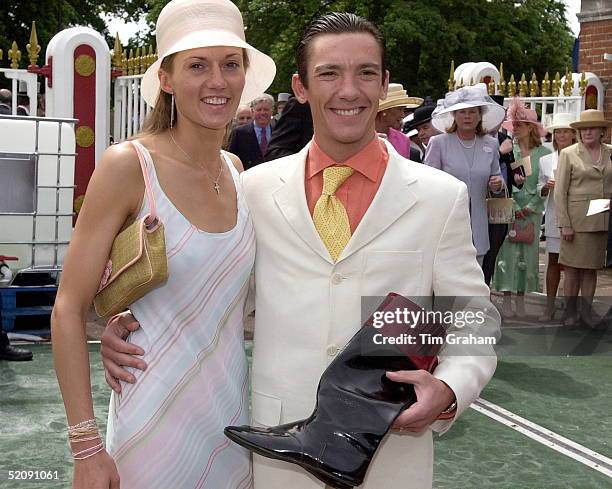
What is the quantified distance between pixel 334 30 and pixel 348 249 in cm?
52

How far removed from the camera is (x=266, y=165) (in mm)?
2295

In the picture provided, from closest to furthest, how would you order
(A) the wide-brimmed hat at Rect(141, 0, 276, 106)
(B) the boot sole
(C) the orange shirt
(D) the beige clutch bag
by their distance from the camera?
1. (B) the boot sole
2. (D) the beige clutch bag
3. (C) the orange shirt
4. (A) the wide-brimmed hat at Rect(141, 0, 276, 106)

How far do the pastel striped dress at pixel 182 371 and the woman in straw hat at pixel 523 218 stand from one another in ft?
21.3

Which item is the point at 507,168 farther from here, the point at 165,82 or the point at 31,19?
the point at 31,19

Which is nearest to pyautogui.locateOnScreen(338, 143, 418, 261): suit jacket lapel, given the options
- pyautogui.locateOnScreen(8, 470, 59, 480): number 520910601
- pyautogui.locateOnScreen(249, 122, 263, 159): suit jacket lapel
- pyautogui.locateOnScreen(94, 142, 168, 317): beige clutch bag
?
pyautogui.locateOnScreen(94, 142, 168, 317): beige clutch bag

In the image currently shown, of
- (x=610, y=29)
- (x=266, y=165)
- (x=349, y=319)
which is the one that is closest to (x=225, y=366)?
(x=349, y=319)

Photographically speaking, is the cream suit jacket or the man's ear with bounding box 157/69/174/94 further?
the man's ear with bounding box 157/69/174/94

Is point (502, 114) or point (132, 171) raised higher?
point (502, 114)

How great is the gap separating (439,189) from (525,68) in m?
30.4

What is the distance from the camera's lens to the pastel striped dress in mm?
2117

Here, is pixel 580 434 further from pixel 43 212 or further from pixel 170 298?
pixel 43 212

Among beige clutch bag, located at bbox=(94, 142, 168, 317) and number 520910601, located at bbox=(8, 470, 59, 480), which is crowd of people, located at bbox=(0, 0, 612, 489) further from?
number 520910601, located at bbox=(8, 470, 59, 480)

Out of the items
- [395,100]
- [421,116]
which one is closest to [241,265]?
[395,100]

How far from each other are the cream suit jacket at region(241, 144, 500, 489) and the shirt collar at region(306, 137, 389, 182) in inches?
1.8
